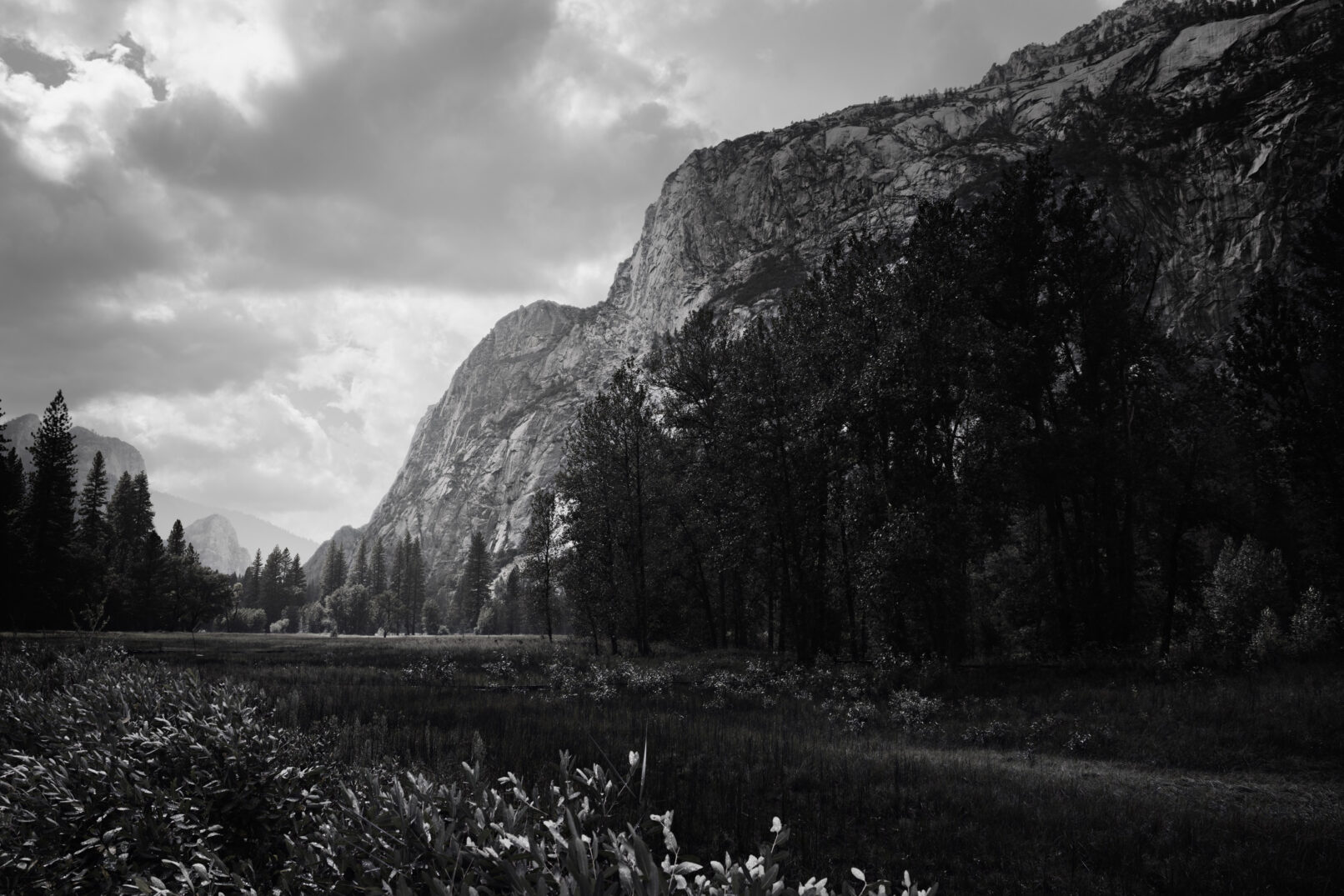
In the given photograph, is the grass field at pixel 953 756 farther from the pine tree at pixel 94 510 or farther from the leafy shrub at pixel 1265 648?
the pine tree at pixel 94 510

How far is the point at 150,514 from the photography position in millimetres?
85062

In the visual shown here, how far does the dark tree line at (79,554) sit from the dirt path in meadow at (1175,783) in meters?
42.9

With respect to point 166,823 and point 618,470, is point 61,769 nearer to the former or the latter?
point 166,823

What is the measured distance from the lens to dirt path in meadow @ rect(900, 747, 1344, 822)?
838cm

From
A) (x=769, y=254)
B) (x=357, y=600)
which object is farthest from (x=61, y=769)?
(x=769, y=254)

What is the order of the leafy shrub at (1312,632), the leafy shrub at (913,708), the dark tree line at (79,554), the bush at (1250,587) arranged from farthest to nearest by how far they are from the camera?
the dark tree line at (79,554)
the bush at (1250,587)
the leafy shrub at (1312,632)
the leafy shrub at (913,708)

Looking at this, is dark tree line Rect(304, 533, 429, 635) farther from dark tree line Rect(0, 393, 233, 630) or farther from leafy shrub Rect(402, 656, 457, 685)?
leafy shrub Rect(402, 656, 457, 685)

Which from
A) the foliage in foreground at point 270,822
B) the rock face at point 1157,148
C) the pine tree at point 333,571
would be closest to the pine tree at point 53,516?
the foliage in foreground at point 270,822

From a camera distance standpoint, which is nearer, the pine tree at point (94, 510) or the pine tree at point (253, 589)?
the pine tree at point (94, 510)

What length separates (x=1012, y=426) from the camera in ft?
64.7

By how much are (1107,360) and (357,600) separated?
132 meters

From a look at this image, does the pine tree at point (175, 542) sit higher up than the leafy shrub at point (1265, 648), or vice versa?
the pine tree at point (175, 542)

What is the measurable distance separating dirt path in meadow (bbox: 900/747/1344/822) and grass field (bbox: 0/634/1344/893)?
5cm

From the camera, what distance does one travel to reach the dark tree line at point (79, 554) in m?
48.5
